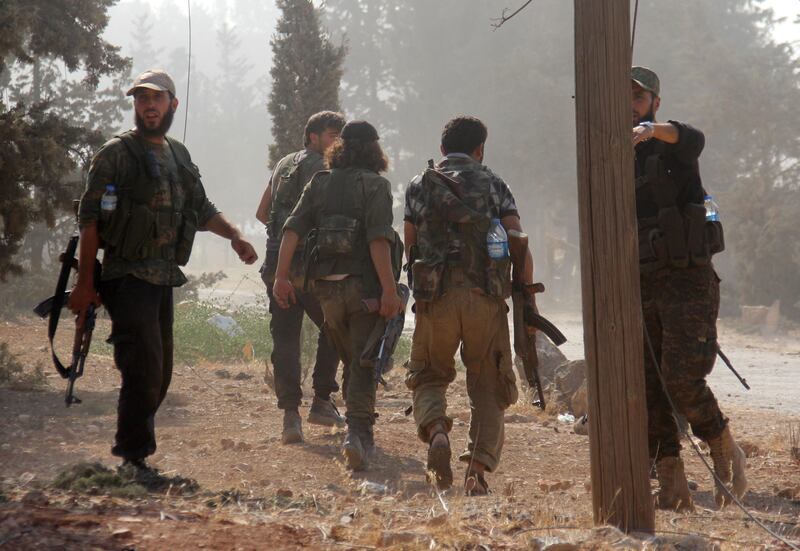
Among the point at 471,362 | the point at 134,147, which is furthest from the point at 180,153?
the point at 471,362

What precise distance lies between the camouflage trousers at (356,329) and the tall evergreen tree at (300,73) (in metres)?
5.92

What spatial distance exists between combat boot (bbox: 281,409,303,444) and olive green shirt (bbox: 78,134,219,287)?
1936 millimetres

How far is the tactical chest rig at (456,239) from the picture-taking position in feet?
17.6

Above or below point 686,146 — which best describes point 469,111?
above

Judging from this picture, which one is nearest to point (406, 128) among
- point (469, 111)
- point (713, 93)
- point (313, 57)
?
point (469, 111)

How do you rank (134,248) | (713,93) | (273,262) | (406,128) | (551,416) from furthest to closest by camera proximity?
(406,128) < (713,93) < (551,416) < (273,262) < (134,248)

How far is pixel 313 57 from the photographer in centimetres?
1234

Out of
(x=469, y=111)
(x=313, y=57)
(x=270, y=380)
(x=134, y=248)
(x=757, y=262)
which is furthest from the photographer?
(x=469, y=111)

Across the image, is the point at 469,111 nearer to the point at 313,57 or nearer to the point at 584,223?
the point at 313,57

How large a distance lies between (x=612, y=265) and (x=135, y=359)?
7.80ft

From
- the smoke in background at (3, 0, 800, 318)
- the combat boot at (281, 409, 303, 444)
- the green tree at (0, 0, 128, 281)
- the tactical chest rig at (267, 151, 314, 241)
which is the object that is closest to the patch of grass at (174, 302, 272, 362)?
the green tree at (0, 0, 128, 281)

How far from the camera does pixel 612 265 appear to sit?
388cm

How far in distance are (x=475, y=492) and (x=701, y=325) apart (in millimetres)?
1395

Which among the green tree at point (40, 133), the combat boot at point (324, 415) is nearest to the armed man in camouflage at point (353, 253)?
the combat boot at point (324, 415)
